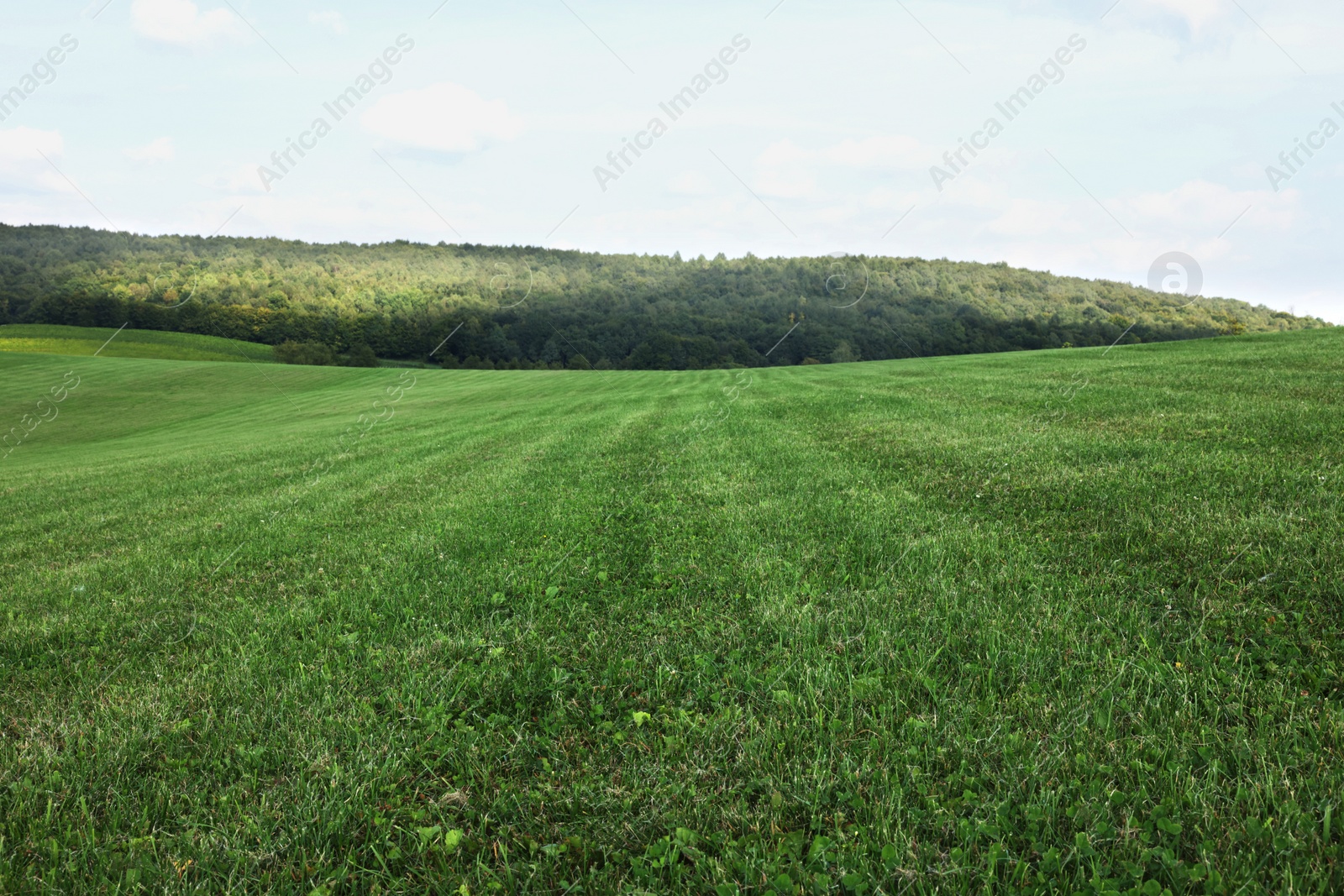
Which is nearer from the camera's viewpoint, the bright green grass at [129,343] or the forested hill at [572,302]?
the forested hill at [572,302]

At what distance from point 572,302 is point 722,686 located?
72.8m

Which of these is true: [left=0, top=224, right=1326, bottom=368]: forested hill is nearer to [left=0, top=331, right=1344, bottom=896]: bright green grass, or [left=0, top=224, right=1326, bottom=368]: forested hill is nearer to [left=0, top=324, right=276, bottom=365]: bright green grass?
[left=0, top=324, right=276, bottom=365]: bright green grass

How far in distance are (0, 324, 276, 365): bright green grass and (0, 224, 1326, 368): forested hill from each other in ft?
4.63

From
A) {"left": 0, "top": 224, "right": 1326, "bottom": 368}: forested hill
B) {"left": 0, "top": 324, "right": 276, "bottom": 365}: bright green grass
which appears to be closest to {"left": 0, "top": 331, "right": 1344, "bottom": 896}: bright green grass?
{"left": 0, "top": 224, "right": 1326, "bottom": 368}: forested hill

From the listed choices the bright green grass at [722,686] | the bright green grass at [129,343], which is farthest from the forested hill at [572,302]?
the bright green grass at [722,686]

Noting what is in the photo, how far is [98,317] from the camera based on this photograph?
230 ft

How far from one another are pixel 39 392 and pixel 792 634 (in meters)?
59.1

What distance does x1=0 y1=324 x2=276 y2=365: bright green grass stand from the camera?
212 ft

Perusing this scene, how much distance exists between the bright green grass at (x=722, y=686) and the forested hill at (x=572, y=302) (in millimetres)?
48588

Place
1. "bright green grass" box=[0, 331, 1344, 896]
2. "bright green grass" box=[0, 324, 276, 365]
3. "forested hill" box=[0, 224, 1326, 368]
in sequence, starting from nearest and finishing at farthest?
"bright green grass" box=[0, 331, 1344, 896], "forested hill" box=[0, 224, 1326, 368], "bright green grass" box=[0, 324, 276, 365]

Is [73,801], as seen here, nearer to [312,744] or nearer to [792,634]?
[312,744]

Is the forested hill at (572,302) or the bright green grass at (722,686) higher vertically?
the forested hill at (572,302)

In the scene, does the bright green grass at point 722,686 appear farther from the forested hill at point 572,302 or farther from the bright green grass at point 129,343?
the bright green grass at point 129,343

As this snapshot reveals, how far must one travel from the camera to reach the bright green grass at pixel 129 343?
64688mm
